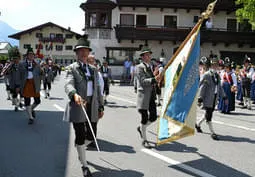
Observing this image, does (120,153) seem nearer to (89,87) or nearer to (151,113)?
(151,113)

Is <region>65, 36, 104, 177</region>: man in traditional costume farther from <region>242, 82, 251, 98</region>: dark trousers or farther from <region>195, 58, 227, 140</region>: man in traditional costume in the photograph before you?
<region>242, 82, 251, 98</region>: dark trousers

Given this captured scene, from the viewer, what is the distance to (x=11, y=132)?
8.03 metres

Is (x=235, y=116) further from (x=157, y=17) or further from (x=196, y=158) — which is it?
(x=157, y=17)

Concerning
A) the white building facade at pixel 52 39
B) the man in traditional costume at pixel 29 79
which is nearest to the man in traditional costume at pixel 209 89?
the man in traditional costume at pixel 29 79

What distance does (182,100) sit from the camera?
5.92m

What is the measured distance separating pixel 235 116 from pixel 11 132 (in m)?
8.09

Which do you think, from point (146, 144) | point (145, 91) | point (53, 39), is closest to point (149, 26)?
point (145, 91)

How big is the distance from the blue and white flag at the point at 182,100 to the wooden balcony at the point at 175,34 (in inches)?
978

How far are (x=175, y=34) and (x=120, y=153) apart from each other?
26.2 meters

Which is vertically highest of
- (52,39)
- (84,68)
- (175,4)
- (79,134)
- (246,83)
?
(175,4)

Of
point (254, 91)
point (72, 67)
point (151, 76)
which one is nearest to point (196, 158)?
point (151, 76)

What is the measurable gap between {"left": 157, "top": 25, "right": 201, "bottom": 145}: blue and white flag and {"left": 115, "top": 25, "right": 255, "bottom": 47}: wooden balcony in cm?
2484

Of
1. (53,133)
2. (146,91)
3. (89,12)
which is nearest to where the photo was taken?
(146,91)

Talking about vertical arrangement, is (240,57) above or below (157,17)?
below
